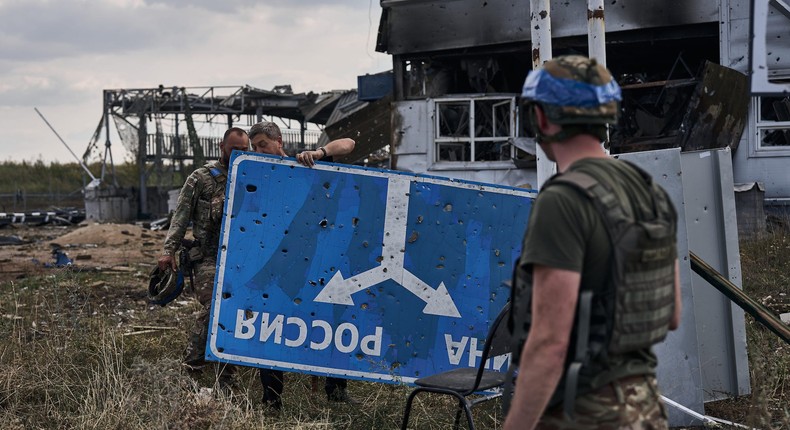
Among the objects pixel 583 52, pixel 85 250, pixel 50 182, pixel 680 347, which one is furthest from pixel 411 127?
pixel 50 182

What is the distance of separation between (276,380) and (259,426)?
0.96 meters

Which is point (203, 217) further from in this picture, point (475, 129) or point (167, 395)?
point (475, 129)

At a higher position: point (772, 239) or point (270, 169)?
point (270, 169)

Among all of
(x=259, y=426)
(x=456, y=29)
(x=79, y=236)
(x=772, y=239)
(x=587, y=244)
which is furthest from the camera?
(x=79, y=236)

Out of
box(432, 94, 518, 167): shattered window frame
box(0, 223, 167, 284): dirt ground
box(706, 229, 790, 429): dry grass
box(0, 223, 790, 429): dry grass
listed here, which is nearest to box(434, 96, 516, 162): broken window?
box(432, 94, 518, 167): shattered window frame

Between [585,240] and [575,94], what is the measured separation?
375 millimetres

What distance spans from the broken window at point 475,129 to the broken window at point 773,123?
4363 millimetres

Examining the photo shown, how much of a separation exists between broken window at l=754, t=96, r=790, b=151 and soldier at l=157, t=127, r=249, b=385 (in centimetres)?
1062

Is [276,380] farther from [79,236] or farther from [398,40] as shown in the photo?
[79,236]

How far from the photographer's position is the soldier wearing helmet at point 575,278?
2.04 metres

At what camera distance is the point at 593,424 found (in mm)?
2172

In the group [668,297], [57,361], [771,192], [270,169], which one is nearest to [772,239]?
[771,192]

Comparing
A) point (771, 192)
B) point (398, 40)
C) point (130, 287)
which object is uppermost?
point (398, 40)

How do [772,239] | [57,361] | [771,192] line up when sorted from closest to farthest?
[57,361], [772,239], [771,192]
